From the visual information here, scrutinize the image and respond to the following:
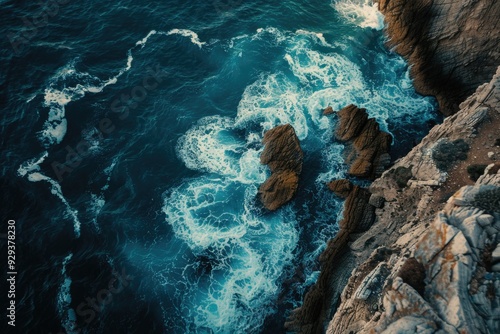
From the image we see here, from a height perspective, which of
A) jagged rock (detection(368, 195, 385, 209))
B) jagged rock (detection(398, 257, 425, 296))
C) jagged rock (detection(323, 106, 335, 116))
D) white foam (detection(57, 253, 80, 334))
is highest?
jagged rock (detection(398, 257, 425, 296))

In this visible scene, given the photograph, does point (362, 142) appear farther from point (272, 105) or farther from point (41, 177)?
point (41, 177)

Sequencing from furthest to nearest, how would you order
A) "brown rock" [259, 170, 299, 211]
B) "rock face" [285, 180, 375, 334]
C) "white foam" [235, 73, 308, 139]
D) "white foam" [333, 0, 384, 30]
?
"white foam" [333, 0, 384, 30] → "white foam" [235, 73, 308, 139] → "brown rock" [259, 170, 299, 211] → "rock face" [285, 180, 375, 334]

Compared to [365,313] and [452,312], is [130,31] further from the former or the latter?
[452,312]

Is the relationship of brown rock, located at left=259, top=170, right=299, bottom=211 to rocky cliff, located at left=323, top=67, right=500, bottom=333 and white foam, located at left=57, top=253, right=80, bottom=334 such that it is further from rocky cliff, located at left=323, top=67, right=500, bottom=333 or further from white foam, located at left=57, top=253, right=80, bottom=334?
white foam, located at left=57, top=253, right=80, bottom=334

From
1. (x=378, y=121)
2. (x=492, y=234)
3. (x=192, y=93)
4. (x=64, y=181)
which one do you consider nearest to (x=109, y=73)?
(x=192, y=93)

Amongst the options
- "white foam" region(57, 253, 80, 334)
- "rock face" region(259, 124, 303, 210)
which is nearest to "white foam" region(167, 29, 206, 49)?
"rock face" region(259, 124, 303, 210)

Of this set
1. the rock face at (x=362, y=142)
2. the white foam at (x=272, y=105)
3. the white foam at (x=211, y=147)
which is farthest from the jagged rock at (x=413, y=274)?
the white foam at (x=272, y=105)

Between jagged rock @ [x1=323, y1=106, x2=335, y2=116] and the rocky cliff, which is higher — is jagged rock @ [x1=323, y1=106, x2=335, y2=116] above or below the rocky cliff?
below

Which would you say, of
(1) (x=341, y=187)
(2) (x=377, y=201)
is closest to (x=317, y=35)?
(1) (x=341, y=187)
